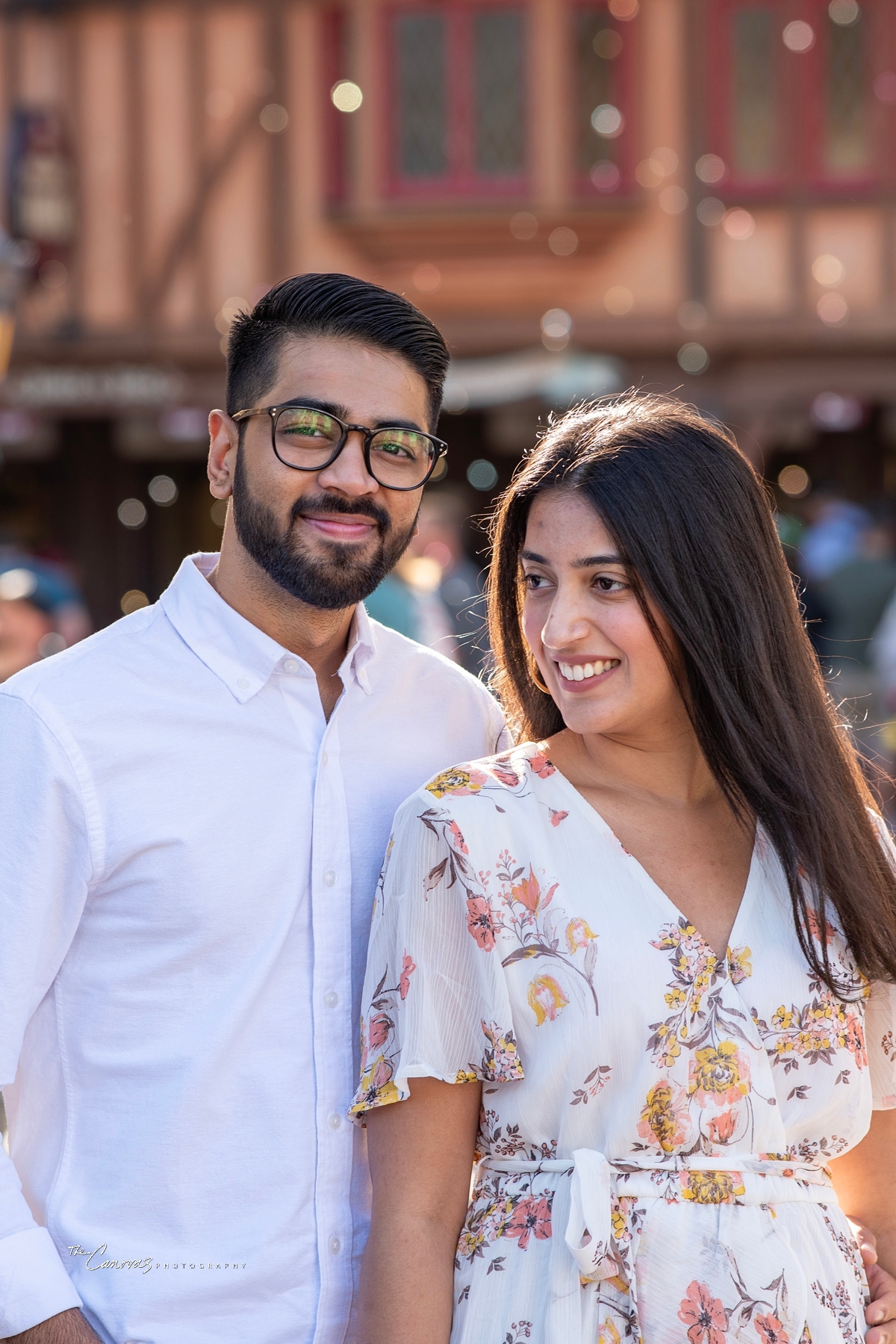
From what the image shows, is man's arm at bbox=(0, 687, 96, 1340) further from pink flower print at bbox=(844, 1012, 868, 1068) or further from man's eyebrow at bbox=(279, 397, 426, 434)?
pink flower print at bbox=(844, 1012, 868, 1068)

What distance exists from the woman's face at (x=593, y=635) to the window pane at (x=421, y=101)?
32.1 ft

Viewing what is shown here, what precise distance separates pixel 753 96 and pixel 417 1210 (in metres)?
10.7

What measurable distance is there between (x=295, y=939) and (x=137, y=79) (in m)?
10.5

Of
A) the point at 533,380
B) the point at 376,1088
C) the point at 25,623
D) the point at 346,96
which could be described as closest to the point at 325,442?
the point at 376,1088

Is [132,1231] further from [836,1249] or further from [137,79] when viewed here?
[137,79]

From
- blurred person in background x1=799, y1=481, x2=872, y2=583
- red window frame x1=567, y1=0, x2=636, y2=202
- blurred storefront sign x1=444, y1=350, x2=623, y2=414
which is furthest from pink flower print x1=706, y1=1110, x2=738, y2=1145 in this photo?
red window frame x1=567, y1=0, x2=636, y2=202

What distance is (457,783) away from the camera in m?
1.90

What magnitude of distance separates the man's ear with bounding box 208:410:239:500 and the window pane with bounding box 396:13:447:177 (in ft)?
31.2

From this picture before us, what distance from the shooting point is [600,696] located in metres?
1.94

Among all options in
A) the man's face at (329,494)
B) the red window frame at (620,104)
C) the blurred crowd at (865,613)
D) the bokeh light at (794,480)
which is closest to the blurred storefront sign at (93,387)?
the red window frame at (620,104)

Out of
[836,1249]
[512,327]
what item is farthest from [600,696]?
[512,327]

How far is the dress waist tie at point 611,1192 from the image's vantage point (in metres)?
1.71

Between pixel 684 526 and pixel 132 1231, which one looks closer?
pixel 132 1231

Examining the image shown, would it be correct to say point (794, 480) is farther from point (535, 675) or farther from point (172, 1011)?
point (172, 1011)
